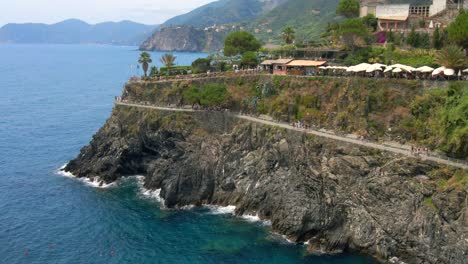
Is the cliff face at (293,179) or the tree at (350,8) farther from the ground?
the tree at (350,8)

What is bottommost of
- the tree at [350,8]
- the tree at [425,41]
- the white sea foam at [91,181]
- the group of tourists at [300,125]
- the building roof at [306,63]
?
the white sea foam at [91,181]

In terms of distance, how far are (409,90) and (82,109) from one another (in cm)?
10247

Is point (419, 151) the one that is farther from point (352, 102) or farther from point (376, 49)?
point (376, 49)

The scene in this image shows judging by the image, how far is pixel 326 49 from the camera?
91250mm

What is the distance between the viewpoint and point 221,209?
64.6 m

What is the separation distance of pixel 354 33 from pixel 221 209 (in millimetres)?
45845

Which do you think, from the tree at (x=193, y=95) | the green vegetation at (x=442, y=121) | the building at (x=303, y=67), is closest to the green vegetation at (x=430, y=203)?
the green vegetation at (x=442, y=121)

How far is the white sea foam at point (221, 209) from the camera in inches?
2500

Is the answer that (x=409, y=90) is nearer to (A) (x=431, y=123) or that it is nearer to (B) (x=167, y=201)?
(A) (x=431, y=123)

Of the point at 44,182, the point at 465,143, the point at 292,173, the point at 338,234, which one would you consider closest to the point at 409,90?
the point at 465,143

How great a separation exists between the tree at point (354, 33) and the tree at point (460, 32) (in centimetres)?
1888

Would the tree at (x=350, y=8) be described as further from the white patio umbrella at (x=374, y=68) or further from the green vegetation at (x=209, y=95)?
the green vegetation at (x=209, y=95)

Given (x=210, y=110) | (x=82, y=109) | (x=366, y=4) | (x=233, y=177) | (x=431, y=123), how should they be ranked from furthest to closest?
(x=82, y=109)
(x=366, y=4)
(x=210, y=110)
(x=233, y=177)
(x=431, y=123)

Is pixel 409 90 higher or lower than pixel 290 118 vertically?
higher
